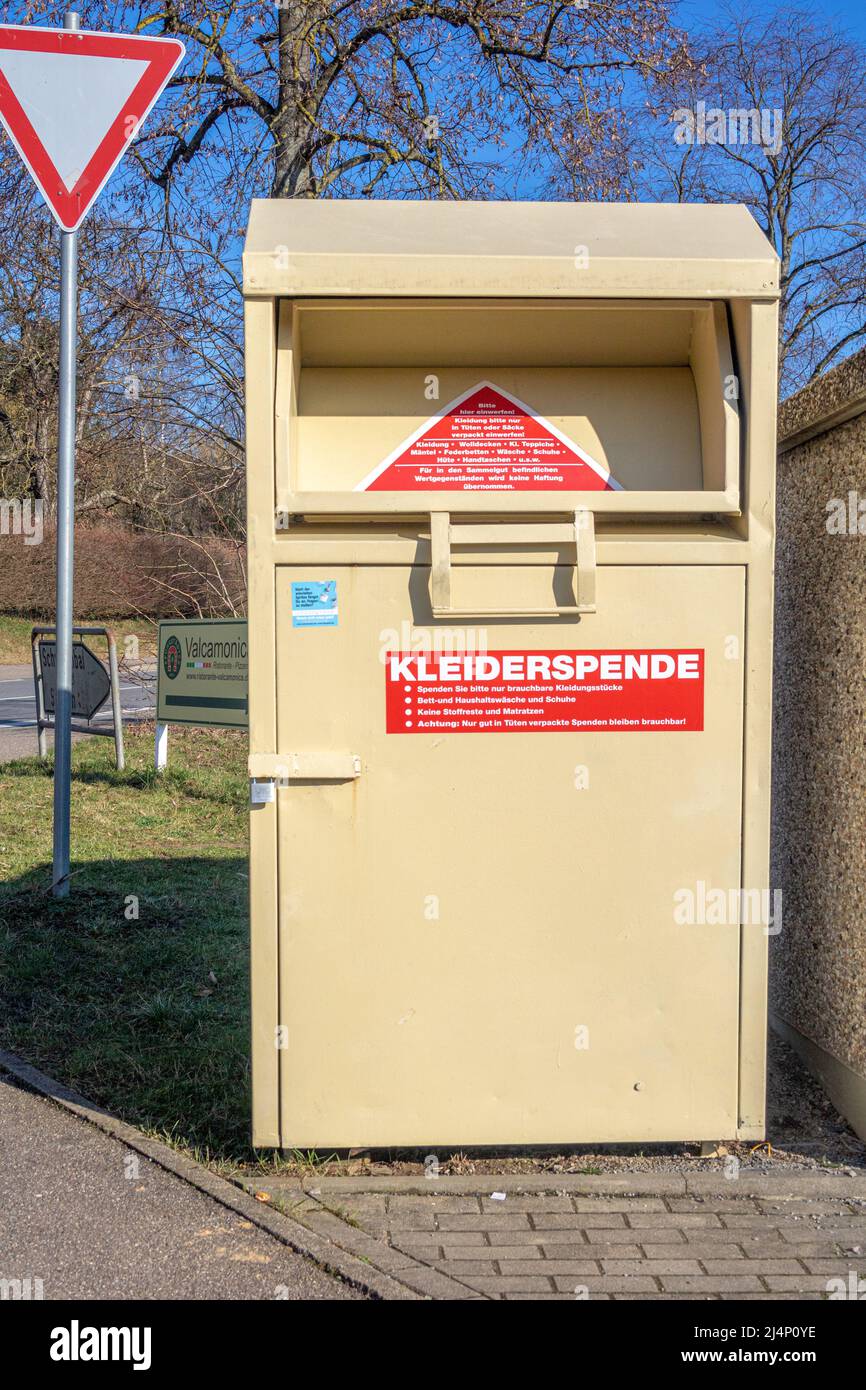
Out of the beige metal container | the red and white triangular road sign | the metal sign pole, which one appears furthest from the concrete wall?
the metal sign pole

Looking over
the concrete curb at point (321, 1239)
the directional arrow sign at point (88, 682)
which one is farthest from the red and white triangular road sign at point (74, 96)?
the directional arrow sign at point (88, 682)

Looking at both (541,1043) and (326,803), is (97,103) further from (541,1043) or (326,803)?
(541,1043)

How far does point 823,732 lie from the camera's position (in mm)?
3457

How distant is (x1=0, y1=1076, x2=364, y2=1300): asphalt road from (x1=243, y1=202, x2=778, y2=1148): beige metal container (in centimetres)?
28

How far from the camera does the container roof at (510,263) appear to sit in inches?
109

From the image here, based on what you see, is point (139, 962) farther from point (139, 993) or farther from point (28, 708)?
point (28, 708)

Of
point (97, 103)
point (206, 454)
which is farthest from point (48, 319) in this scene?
point (97, 103)

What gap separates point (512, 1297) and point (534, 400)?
2052mm

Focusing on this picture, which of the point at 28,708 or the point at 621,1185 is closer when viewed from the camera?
the point at 621,1185

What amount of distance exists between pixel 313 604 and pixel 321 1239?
142 cm

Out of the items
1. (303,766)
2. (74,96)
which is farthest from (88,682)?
(303,766)

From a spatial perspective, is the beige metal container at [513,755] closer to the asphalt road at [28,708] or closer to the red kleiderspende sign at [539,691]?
the red kleiderspende sign at [539,691]

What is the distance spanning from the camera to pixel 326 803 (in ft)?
9.45

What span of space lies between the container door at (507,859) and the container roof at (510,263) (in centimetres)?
64
